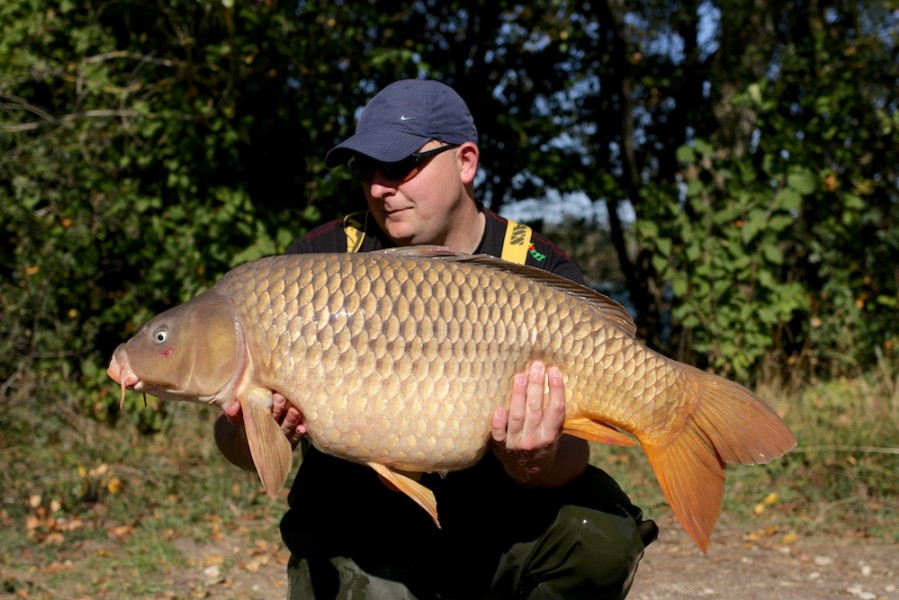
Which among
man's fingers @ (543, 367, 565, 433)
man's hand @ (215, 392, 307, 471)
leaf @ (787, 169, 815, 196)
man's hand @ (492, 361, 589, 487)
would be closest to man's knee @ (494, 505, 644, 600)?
man's hand @ (492, 361, 589, 487)

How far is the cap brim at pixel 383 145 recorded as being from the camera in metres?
1.66

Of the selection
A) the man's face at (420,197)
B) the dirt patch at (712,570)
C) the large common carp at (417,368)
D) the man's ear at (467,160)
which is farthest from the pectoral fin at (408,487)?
the dirt patch at (712,570)

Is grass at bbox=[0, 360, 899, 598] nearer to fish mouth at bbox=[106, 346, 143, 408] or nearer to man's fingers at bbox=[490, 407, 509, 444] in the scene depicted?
fish mouth at bbox=[106, 346, 143, 408]

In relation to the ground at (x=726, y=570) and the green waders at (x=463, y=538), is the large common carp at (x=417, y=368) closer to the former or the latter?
the green waders at (x=463, y=538)

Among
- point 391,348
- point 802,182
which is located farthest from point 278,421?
point 802,182

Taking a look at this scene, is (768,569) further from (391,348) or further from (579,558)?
(391,348)

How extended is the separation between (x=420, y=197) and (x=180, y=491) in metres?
1.92

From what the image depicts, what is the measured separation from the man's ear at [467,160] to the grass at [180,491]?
147 centimetres

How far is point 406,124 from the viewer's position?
1707 mm

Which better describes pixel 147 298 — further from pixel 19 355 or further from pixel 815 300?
pixel 815 300

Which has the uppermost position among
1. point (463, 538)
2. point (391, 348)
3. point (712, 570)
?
point (391, 348)

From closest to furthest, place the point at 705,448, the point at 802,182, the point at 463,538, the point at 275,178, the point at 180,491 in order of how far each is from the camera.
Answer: the point at 705,448 → the point at 463,538 → the point at 180,491 → the point at 802,182 → the point at 275,178

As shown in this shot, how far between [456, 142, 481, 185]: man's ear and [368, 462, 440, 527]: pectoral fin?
0.64 m

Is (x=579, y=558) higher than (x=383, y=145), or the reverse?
(x=383, y=145)
